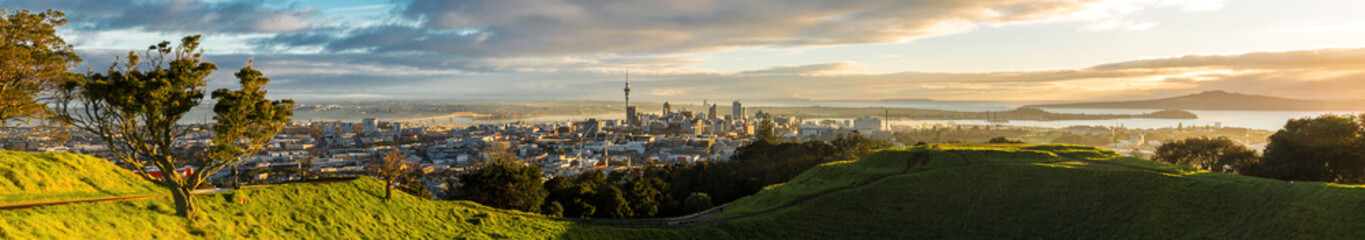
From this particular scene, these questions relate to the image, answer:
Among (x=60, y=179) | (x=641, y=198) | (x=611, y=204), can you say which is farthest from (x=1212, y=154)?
(x=60, y=179)

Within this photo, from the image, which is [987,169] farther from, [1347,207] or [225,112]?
[225,112]

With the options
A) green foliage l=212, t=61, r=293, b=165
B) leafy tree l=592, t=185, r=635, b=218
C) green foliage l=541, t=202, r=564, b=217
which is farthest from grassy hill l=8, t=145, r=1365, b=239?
green foliage l=541, t=202, r=564, b=217

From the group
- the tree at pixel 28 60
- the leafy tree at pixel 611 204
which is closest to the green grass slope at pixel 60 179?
the tree at pixel 28 60

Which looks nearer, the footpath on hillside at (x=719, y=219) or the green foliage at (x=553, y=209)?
the footpath on hillside at (x=719, y=219)

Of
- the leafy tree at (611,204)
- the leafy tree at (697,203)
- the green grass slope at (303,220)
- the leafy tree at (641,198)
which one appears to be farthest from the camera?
the leafy tree at (697,203)

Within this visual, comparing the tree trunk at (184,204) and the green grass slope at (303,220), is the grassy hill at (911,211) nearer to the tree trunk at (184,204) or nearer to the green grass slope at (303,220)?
the green grass slope at (303,220)

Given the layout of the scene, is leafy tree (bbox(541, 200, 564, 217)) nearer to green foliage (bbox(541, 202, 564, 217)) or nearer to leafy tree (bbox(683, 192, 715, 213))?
green foliage (bbox(541, 202, 564, 217))
